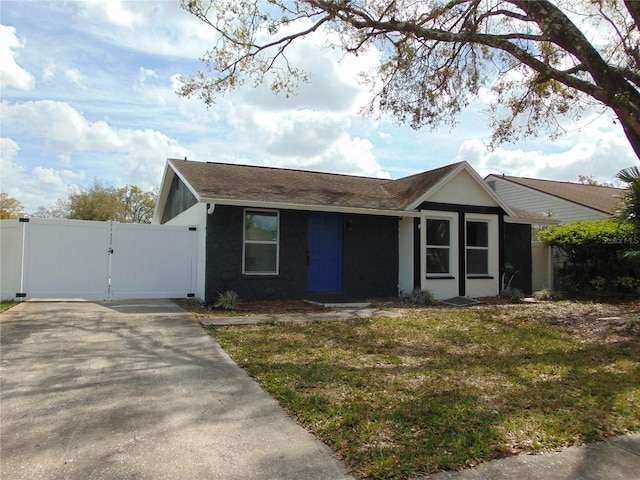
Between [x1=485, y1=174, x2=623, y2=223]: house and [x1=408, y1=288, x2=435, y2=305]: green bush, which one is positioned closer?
[x1=408, y1=288, x2=435, y2=305]: green bush

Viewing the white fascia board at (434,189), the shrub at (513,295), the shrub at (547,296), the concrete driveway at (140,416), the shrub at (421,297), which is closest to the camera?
the concrete driveway at (140,416)

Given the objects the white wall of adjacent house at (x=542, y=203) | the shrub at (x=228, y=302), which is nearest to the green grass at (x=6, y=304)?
the shrub at (x=228, y=302)

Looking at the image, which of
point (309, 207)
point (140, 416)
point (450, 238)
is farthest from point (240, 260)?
point (140, 416)

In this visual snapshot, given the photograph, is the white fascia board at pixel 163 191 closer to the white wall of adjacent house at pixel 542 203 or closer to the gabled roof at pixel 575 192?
the white wall of adjacent house at pixel 542 203

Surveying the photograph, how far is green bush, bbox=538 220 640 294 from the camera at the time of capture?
44.5 feet

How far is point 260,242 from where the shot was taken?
38.5 feet

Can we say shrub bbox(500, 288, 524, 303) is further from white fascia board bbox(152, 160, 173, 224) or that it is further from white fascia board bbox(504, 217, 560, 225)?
white fascia board bbox(152, 160, 173, 224)

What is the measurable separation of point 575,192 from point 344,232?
61.8 feet

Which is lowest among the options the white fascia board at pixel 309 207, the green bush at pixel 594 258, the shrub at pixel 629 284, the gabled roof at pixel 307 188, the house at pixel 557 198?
the shrub at pixel 629 284

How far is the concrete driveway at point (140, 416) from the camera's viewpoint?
3104mm

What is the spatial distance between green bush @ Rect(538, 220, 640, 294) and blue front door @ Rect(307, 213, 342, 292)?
24.3 ft

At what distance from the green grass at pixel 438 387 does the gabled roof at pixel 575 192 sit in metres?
17.7

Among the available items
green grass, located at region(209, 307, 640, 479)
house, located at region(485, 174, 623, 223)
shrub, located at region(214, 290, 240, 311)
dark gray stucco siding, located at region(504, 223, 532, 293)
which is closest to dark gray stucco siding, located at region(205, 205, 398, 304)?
shrub, located at region(214, 290, 240, 311)

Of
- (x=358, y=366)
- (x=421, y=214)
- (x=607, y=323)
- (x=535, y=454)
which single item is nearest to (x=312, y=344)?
(x=358, y=366)
